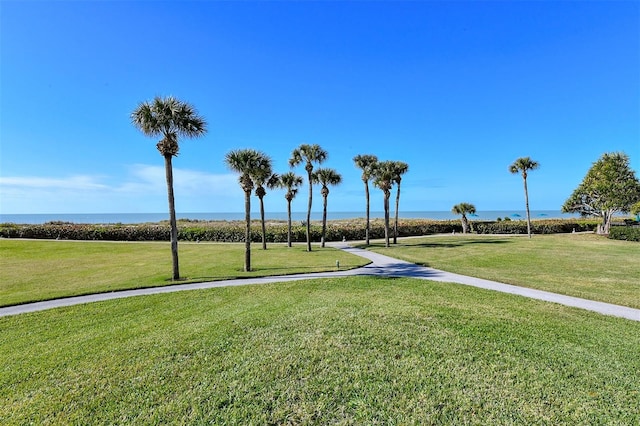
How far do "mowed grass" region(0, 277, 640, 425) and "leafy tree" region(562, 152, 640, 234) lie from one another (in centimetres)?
3435

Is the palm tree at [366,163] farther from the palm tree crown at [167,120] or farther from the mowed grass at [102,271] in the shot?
the palm tree crown at [167,120]

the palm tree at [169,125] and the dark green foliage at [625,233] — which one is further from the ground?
the palm tree at [169,125]

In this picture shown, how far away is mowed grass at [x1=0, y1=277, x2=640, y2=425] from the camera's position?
393 centimetres

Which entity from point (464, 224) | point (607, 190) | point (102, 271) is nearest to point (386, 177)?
point (464, 224)

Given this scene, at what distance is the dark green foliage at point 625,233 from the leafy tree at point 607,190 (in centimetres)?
339

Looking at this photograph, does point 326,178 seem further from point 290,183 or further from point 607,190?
point 607,190

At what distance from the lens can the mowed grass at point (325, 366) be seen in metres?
3.93

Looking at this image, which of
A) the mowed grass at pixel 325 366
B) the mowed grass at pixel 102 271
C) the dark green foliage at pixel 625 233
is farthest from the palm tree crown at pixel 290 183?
the dark green foliage at pixel 625 233

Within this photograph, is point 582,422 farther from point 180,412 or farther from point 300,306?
point 300,306

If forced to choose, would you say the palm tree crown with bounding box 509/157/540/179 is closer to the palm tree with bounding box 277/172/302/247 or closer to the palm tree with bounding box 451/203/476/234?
the palm tree with bounding box 451/203/476/234

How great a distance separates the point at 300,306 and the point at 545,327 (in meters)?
5.94

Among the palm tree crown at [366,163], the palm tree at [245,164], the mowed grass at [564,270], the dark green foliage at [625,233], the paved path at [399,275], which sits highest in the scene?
the palm tree crown at [366,163]

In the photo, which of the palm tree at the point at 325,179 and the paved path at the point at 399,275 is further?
the palm tree at the point at 325,179

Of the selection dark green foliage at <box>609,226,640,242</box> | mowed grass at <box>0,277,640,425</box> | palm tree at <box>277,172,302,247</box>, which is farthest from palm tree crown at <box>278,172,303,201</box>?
dark green foliage at <box>609,226,640,242</box>
